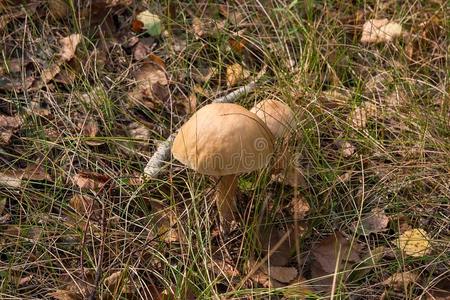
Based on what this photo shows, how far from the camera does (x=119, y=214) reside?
271 cm

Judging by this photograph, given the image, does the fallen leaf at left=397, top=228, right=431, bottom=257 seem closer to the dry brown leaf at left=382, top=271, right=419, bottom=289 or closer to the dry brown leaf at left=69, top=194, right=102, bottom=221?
the dry brown leaf at left=382, top=271, right=419, bottom=289

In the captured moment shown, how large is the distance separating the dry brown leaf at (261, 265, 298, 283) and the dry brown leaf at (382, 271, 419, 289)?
362 millimetres

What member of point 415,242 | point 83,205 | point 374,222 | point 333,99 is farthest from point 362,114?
point 83,205

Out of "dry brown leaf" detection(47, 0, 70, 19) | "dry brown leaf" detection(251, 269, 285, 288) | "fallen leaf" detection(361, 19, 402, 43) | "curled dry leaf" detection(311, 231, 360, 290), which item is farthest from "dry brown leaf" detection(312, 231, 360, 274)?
"dry brown leaf" detection(47, 0, 70, 19)

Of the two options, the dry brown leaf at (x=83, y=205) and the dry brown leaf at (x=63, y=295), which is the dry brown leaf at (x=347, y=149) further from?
the dry brown leaf at (x=63, y=295)

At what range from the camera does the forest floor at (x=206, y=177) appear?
247cm

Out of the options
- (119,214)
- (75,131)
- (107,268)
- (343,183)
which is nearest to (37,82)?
(75,131)

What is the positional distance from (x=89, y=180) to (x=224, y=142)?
0.89m

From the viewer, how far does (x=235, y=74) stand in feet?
11.2

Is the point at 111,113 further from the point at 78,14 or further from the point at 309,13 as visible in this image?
the point at 309,13

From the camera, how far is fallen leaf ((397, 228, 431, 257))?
2.53 m

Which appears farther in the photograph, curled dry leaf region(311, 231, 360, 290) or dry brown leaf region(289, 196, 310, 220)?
dry brown leaf region(289, 196, 310, 220)

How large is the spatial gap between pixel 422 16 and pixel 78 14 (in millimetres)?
2119

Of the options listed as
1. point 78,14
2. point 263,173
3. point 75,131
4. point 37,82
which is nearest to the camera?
point 263,173
